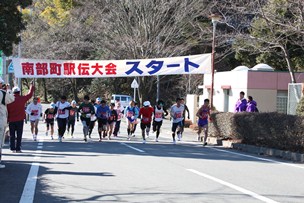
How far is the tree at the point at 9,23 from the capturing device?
18703mm

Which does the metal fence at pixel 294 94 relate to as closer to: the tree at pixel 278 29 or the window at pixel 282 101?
the tree at pixel 278 29

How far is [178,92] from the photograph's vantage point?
45.1m

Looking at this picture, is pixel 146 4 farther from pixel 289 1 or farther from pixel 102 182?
pixel 102 182

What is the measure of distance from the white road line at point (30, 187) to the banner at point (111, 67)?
11.3m

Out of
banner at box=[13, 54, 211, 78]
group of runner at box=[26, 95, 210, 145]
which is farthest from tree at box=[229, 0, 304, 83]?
group of runner at box=[26, 95, 210, 145]

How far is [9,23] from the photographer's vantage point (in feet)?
61.9

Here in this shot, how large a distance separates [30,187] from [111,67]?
14.0m

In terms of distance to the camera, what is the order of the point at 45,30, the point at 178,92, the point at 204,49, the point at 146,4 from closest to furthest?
the point at 146,4 → the point at 204,49 → the point at 178,92 → the point at 45,30

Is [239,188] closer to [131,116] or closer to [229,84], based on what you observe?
[131,116]

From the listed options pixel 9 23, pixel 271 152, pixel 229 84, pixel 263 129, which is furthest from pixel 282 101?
pixel 9 23

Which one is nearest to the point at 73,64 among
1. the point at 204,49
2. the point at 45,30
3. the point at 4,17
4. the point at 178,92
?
the point at 4,17

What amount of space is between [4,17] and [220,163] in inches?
446

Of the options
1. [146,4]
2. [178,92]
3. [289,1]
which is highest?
[146,4]

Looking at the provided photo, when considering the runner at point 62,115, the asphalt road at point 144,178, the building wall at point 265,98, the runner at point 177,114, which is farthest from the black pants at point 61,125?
the building wall at point 265,98
